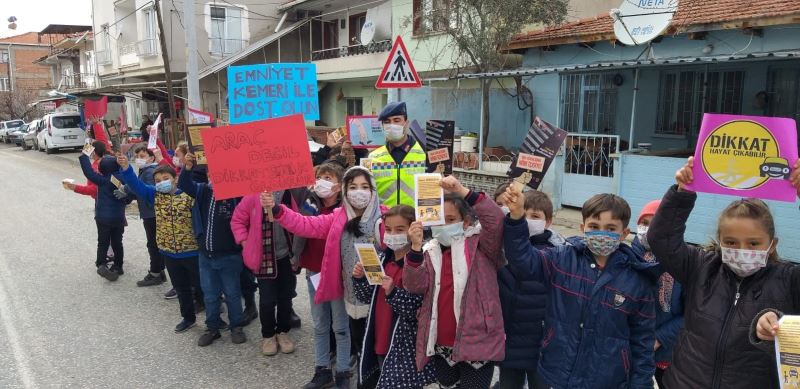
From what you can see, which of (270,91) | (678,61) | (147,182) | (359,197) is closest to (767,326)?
(359,197)

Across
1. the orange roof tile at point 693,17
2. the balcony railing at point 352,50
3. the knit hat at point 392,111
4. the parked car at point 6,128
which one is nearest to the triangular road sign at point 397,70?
the knit hat at point 392,111

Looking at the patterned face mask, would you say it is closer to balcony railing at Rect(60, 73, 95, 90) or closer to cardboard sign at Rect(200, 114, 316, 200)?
cardboard sign at Rect(200, 114, 316, 200)

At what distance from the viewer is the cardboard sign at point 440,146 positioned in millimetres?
4555

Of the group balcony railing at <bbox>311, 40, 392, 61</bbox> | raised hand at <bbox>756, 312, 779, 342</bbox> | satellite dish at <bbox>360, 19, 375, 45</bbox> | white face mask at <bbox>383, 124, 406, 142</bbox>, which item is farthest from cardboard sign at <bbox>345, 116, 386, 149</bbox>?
satellite dish at <bbox>360, 19, 375, 45</bbox>

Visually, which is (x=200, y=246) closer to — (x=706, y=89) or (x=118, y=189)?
(x=118, y=189)

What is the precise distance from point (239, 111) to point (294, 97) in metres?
0.63

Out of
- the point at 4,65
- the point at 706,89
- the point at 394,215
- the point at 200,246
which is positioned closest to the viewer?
the point at 394,215

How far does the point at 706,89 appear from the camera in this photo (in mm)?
11391

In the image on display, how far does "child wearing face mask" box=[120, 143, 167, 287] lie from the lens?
6.45m

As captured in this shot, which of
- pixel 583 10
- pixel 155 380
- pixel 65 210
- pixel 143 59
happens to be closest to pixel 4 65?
pixel 143 59

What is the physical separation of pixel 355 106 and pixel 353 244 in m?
18.8

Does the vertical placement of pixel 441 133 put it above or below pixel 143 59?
below

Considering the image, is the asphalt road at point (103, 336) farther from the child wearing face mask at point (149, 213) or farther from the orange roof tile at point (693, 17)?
the orange roof tile at point (693, 17)

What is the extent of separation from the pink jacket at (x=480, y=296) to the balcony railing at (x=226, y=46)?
23.7 meters
